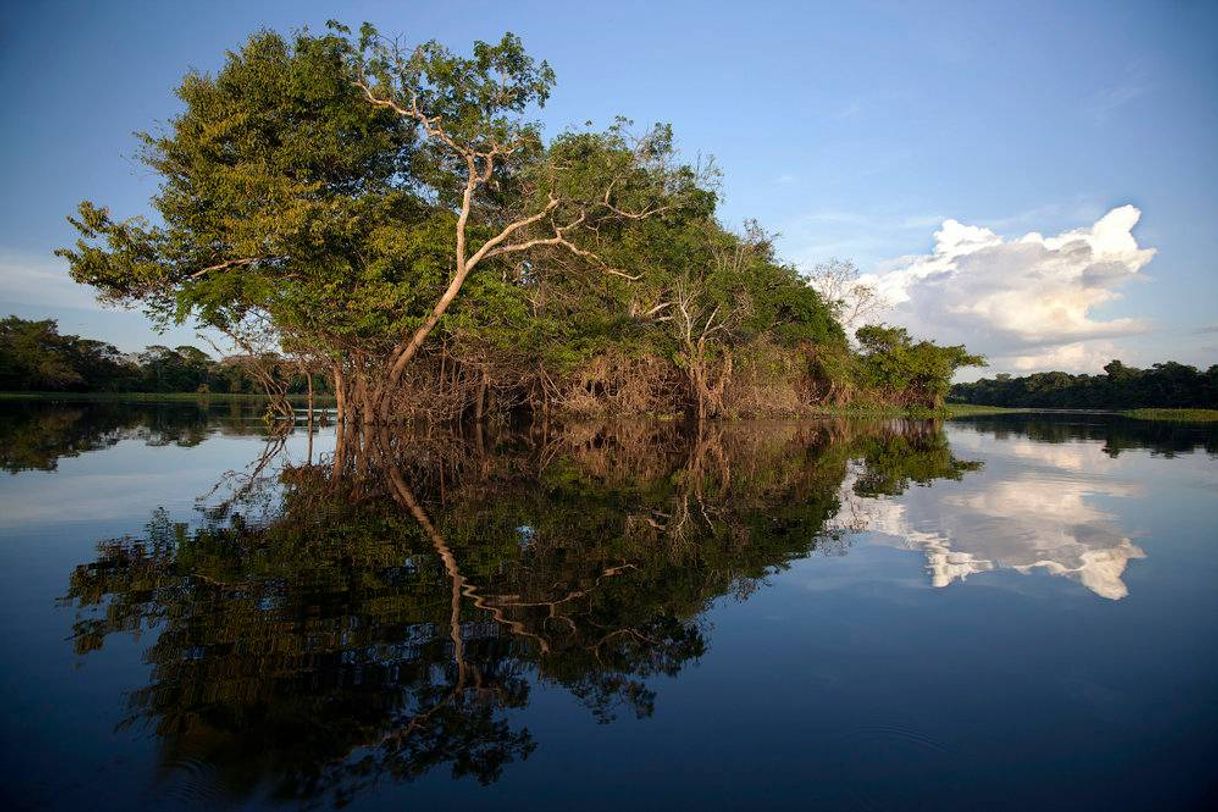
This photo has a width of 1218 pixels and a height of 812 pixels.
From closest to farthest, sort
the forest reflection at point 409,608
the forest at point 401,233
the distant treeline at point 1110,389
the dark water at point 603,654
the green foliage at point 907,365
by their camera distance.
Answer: the dark water at point 603,654
the forest reflection at point 409,608
the forest at point 401,233
the green foliage at point 907,365
the distant treeline at point 1110,389

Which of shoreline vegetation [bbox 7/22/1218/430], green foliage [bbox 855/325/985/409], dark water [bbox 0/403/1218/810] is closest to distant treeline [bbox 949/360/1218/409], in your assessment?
green foliage [bbox 855/325/985/409]

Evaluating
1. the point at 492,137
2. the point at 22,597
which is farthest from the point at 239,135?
the point at 22,597

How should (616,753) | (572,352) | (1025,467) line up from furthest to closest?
(572,352), (1025,467), (616,753)

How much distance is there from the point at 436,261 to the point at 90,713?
1952 centimetres

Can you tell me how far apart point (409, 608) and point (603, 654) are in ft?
5.59

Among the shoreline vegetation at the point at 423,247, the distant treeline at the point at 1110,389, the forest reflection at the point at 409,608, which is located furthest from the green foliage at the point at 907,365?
the forest reflection at the point at 409,608

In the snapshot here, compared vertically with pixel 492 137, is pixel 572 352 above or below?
below

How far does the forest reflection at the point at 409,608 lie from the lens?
130 inches

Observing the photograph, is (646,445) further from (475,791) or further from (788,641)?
(475,791)

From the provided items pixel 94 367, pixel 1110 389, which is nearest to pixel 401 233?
pixel 94 367

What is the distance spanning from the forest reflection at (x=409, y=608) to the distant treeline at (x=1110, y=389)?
217 ft

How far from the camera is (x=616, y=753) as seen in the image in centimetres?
323

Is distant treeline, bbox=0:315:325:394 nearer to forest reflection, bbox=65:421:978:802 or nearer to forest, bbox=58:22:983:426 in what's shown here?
forest, bbox=58:22:983:426

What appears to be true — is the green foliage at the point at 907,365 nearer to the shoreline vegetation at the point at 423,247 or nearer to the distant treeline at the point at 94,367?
the shoreline vegetation at the point at 423,247
